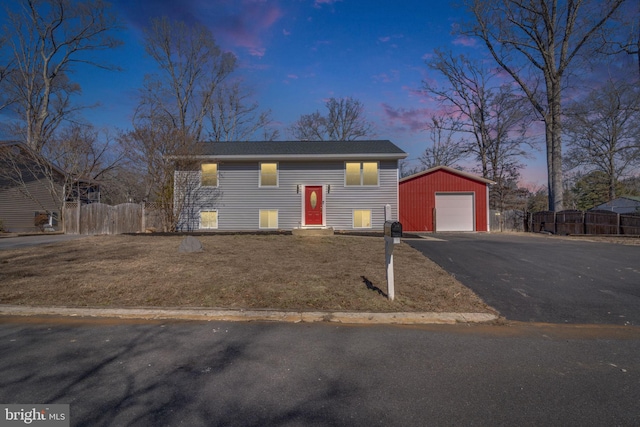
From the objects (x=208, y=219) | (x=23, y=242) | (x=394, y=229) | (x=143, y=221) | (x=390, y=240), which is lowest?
(x=23, y=242)

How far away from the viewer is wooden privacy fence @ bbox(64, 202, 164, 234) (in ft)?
54.9

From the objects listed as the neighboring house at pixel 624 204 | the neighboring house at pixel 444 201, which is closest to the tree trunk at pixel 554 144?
the neighboring house at pixel 444 201

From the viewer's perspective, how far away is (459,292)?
5.64m

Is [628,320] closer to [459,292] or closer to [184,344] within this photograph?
[459,292]

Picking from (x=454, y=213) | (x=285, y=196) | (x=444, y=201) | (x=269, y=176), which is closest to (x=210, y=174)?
(x=269, y=176)

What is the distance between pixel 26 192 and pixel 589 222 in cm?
3261

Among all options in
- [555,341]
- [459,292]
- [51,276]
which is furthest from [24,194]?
[555,341]

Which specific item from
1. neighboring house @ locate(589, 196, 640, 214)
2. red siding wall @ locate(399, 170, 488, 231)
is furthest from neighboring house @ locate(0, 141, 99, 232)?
neighboring house @ locate(589, 196, 640, 214)

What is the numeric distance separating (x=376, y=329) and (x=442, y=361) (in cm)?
101

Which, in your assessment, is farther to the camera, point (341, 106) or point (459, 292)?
point (341, 106)

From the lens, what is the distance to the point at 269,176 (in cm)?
1850

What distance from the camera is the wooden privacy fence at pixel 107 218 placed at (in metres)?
16.7

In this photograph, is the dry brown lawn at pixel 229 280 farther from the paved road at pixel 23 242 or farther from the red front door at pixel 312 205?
the red front door at pixel 312 205

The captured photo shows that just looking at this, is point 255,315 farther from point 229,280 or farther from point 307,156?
point 307,156
